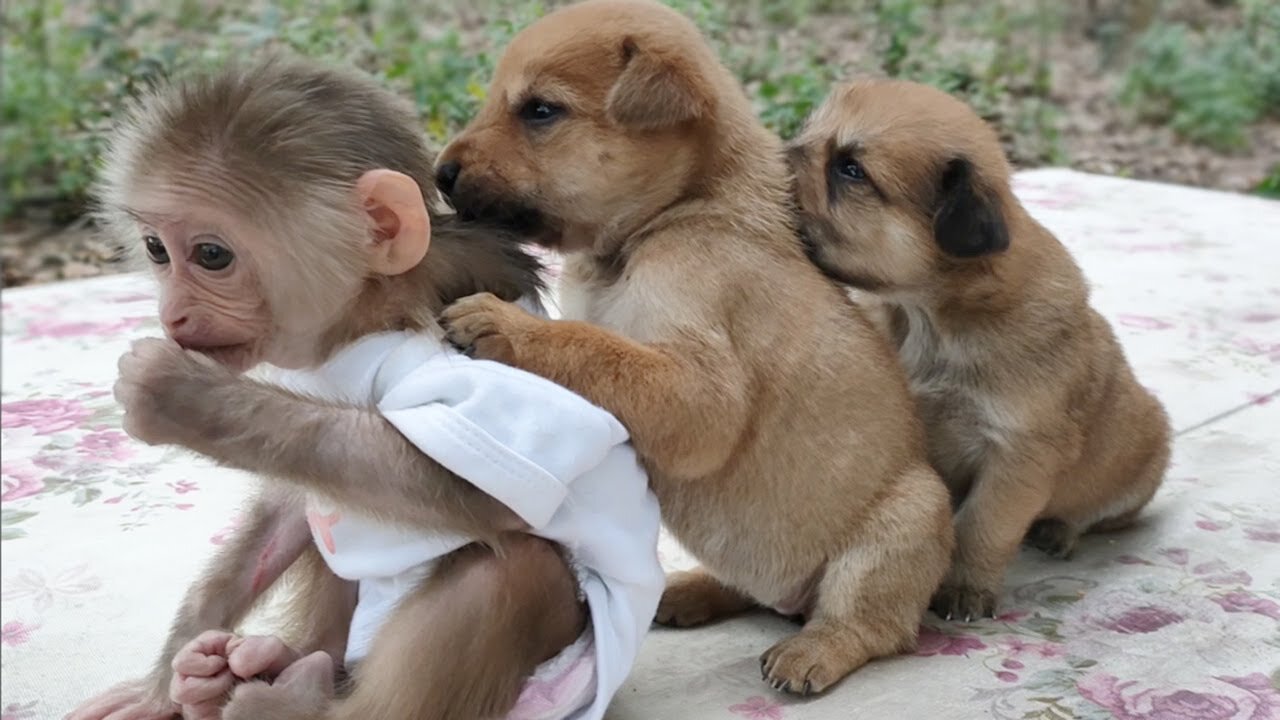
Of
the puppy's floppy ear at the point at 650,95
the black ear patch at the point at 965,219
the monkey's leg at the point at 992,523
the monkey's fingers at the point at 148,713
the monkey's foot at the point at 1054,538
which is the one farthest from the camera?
the monkey's foot at the point at 1054,538

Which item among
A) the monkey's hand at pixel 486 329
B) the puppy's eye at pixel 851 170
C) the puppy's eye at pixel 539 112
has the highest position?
the puppy's eye at pixel 539 112

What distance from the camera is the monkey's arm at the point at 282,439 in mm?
1647

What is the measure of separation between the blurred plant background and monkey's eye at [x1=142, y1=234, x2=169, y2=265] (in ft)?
8.00

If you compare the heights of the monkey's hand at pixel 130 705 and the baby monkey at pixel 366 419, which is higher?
the baby monkey at pixel 366 419

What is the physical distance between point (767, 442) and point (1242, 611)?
97cm

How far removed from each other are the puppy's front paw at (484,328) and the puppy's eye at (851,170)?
29.1 inches

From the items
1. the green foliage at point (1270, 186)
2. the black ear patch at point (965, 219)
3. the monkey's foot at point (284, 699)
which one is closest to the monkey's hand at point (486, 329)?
A: the monkey's foot at point (284, 699)

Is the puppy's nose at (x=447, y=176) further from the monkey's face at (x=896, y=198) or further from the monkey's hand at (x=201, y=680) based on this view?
the monkey's hand at (x=201, y=680)

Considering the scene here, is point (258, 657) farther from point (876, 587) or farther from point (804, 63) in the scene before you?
point (804, 63)

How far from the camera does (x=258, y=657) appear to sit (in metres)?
1.84

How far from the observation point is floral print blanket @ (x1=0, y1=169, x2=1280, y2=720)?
2143 mm

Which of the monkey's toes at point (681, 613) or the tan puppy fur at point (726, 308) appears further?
the monkey's toes at point (681, 613)

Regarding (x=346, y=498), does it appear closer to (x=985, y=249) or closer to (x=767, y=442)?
(x=767, y=442)

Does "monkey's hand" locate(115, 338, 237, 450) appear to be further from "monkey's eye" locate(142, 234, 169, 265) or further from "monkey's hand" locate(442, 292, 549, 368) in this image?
"monkey's hand" locate(442, 292, 549, 368)
